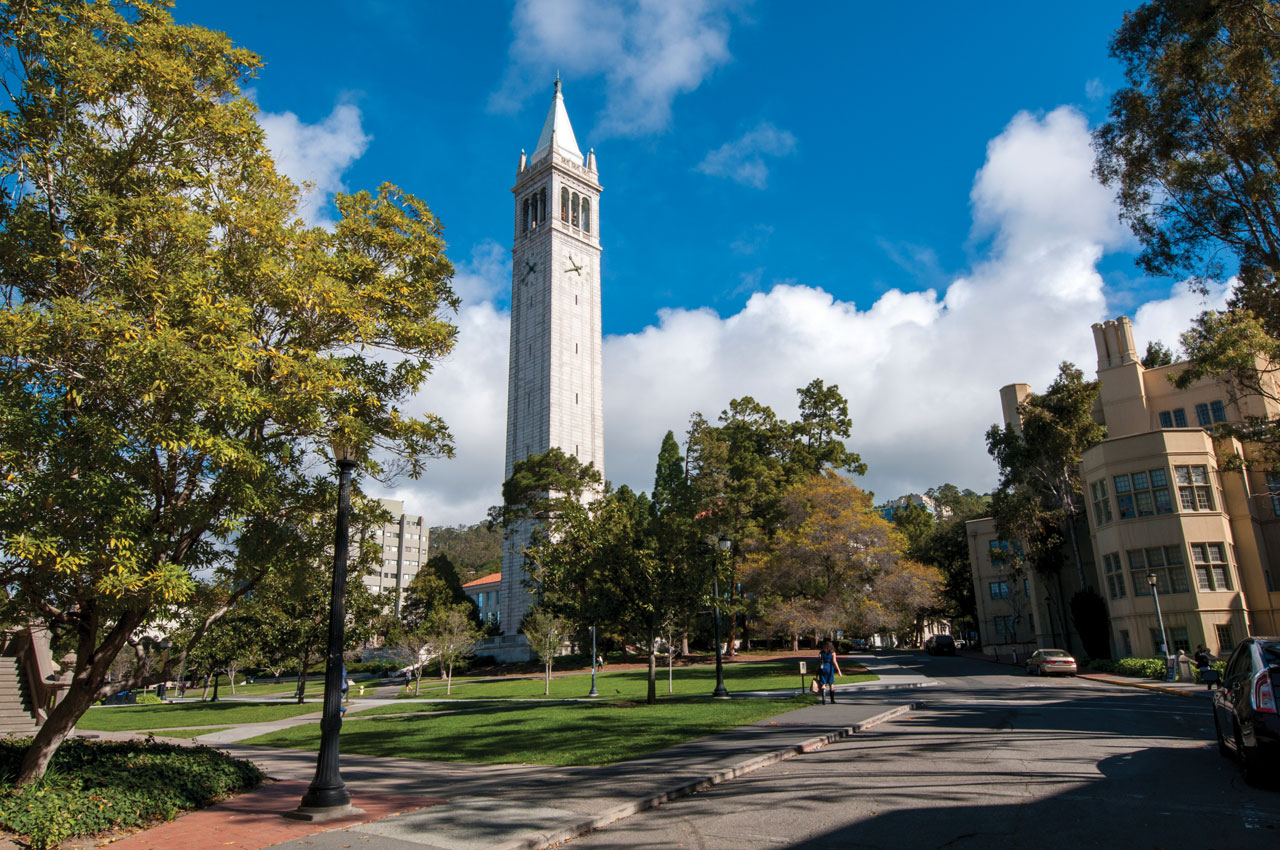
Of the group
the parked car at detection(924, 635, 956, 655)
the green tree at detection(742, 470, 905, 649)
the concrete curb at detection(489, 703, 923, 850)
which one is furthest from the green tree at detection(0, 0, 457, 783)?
the parked car at detection(924, 635, 956, 655)

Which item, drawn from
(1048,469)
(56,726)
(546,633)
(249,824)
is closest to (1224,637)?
(1048,469)

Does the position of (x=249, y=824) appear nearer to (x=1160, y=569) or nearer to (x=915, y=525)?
(x=1160, y=569)

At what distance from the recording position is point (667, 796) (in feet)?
30.2

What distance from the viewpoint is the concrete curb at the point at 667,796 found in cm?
720

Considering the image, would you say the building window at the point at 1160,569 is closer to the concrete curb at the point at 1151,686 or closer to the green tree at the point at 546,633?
the concrete curb at the point at 1151,686

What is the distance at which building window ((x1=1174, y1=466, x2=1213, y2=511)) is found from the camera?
33.3 meters

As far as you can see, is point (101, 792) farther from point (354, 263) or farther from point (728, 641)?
point (728, 641)

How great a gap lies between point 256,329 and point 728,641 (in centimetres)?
4735

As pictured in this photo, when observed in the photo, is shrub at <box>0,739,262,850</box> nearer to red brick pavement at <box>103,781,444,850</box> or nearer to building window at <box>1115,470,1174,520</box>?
red brick pavement at <box>103,781,444,850</box>

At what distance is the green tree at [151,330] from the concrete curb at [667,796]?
4.46 m

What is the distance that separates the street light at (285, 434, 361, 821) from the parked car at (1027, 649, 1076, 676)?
3367 centimetres

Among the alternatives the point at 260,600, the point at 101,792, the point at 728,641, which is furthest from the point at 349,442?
the point at 728,641

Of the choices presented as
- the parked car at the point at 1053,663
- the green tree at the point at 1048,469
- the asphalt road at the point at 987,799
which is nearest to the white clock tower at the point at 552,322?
the green tree at the point at 1048,469

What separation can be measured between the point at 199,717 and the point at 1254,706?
1249 inches
